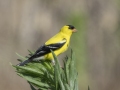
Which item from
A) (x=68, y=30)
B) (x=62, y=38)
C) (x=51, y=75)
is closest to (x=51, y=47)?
(x=62, y=38)

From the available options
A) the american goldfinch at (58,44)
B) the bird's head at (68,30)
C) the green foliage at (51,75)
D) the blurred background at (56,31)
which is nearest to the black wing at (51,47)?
the american goldfinch at (58,44)

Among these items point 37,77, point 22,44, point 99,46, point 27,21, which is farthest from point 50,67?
point 27,21

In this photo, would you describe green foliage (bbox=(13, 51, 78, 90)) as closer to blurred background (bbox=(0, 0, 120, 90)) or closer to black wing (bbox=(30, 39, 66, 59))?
black wing (bbox=(30, 39, 66, 59))

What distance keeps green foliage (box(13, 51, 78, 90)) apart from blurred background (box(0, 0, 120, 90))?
5141mm

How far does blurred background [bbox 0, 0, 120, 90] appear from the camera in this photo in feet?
22.3

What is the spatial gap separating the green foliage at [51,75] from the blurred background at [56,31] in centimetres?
514

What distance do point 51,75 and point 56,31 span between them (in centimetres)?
737

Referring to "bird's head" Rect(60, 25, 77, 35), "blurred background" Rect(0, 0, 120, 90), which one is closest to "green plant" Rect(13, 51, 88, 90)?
"bird's head" Rect(60, 25, 77, 35)

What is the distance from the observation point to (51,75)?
2.78ft

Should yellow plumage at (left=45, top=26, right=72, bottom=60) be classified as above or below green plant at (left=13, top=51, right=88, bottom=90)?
below

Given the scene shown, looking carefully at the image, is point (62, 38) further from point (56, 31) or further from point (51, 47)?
point (56, 31)

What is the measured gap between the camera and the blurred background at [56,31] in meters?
6.79

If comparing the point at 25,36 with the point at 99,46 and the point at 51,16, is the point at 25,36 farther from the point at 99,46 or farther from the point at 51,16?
the point at 99,46

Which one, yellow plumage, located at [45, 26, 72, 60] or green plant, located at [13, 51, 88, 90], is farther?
yellow plumage, located at [45, 26, 72, 60]
